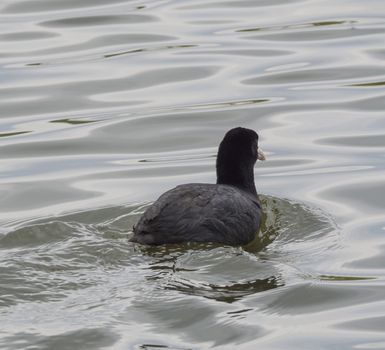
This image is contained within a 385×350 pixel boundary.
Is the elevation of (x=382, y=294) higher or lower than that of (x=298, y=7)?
lower

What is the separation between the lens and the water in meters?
8.26

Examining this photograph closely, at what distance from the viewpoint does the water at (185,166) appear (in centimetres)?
826

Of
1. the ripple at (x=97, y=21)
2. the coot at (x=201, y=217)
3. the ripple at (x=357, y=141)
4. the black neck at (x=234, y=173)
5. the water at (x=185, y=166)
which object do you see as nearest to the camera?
the water at (x=185, y=166)

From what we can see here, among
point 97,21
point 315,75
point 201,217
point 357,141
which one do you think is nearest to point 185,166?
point 357,141

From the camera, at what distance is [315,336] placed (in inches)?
316

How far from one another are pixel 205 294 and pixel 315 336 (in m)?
0.95

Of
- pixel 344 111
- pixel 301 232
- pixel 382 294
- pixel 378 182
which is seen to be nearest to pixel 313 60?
pixel 344 111

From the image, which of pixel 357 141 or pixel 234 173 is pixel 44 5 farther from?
pixel 234 173

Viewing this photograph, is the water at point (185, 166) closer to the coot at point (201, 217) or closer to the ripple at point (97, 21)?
the ripple at point (97, 21)

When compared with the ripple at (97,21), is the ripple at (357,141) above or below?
below

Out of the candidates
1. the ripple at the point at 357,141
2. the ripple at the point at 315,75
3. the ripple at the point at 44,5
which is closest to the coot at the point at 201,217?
the ripple at the point at 357,141

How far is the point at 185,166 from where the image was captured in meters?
13.0

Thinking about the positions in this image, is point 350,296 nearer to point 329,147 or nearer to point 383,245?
point 383,245

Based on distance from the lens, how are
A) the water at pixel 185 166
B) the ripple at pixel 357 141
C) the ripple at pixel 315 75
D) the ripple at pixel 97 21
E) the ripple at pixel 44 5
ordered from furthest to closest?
1. the ripple at pixel 44 5
2. the ripple at pixel 97 21
3. the ripple at pixel 315 75
4. the ripple at pixel 357 141
5. the water at pixel 185 166
